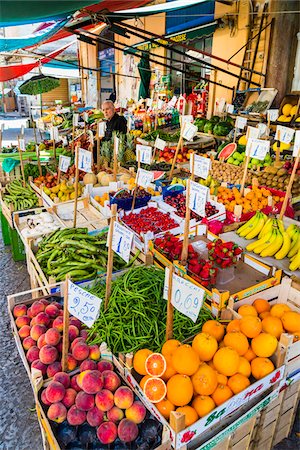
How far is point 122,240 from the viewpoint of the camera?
2.23 meters

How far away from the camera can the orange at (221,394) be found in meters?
1.77

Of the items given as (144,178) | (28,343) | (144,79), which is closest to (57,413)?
(28,343)

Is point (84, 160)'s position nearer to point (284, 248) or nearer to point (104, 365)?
point (284, 248)

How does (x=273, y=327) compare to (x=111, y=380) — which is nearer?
(x=111, y=380)

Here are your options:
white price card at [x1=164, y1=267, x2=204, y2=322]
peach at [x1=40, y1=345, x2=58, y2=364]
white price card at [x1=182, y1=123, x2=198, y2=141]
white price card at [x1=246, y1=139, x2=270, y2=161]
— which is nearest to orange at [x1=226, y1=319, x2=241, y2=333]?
white price card at [x1=164, y1=267, x2=204, y2=322]

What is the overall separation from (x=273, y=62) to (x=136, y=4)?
3236mm

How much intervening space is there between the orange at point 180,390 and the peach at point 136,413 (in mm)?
156

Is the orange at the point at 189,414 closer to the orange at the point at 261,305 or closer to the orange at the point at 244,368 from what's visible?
the orange at the point at 244,368

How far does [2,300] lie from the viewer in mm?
4043

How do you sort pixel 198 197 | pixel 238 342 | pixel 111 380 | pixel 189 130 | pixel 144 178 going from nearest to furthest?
pixel 111 380
pixel 238 342
pixel 198 197
pixel 144 178
pixel 189 130

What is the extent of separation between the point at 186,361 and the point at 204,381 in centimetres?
14

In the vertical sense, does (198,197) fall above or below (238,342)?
above

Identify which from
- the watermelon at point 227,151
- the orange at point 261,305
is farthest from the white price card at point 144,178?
the watermelon at point 227,151

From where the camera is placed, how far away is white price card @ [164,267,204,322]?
1.76 meters
